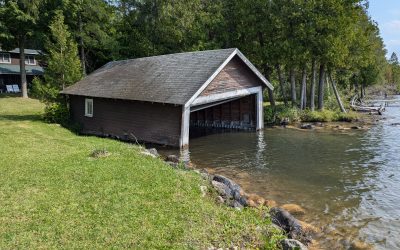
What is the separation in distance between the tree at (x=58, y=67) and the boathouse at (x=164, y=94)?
943 mm

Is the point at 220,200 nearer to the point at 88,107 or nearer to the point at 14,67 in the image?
the point at 88,107

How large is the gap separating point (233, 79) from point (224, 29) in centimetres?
1323

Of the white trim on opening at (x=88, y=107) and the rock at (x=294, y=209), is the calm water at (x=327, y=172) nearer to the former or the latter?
the rock at (x=294, y=209)

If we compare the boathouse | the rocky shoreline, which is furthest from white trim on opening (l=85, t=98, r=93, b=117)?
the rocky shoreline

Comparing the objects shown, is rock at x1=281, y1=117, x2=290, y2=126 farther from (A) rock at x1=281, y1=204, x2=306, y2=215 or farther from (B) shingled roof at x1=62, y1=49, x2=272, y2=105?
(A) rock at x1=281, y1=204, x2=306, y2=215

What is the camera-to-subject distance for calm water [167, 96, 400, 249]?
11023 mm

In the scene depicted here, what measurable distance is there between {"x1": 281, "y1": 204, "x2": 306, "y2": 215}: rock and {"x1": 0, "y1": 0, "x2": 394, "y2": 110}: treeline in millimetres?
21463

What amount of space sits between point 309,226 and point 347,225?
1.24 m

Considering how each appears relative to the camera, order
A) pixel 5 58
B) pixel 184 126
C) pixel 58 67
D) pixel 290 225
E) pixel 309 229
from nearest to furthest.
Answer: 1. pixel 290 225
2. pixel 309 229
3. pixel 184 126
4. pixel 58 67
5. pixel 5 58

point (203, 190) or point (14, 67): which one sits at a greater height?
point (14, 67)

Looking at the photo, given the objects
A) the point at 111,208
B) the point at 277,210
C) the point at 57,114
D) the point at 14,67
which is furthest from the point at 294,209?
the point at 14,67

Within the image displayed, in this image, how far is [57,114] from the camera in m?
25.8

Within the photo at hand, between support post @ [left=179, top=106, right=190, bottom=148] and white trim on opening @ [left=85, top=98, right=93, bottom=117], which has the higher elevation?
white trim on opening @ [left=85, top=98, right=93, bottom=117]

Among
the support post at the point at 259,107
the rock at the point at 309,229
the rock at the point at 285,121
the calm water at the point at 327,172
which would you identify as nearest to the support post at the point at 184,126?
the calm water at the point at 327,172
